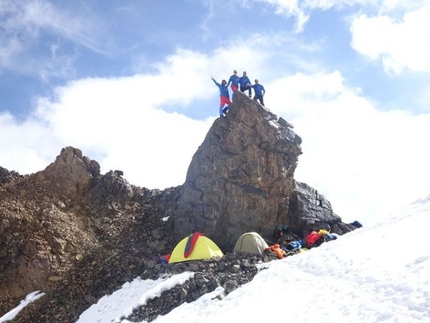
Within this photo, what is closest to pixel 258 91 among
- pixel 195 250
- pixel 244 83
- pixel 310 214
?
pixel 244 83

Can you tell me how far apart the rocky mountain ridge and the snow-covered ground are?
2954 mm

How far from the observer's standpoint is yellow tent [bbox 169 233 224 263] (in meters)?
23.9

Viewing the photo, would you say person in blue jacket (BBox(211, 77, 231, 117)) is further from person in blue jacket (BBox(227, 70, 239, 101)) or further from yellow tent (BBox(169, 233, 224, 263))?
yellow tent (BBox(169, 233, 224, 263))

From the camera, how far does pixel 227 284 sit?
1856 centimetres

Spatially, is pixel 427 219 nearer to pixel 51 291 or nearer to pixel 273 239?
pixel 273 239

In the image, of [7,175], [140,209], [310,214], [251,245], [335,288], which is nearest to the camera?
[335,288]

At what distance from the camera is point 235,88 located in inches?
1304

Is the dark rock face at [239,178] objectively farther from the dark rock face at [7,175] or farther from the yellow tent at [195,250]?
the dark rock face at [7,175]

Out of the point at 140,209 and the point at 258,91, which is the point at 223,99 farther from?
the point at 140,209

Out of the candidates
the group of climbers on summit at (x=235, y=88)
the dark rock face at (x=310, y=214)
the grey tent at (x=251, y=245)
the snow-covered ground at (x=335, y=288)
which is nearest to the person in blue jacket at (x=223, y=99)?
the group of climbers on summit at (x=235, y=88)

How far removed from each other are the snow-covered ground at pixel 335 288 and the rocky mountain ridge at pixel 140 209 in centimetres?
295

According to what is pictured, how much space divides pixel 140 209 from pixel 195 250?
9.27 metres

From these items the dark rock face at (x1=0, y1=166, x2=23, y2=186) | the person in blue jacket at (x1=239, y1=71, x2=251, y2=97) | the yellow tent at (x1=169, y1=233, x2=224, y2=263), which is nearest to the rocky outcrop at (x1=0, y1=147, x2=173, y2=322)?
the yellow tent at (x1=169, y1=233, x2=224, y2=263)

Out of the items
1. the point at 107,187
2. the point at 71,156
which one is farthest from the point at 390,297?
the point at 71,156
